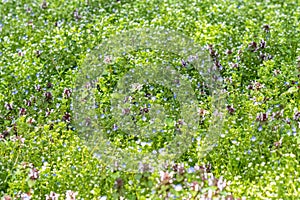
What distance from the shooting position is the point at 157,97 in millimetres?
7516

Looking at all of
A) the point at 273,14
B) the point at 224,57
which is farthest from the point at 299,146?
the point at 273,14

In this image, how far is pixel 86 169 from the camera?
6441 mm

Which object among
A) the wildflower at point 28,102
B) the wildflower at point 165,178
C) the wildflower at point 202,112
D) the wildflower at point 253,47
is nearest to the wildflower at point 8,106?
the wildflower at point 28,102

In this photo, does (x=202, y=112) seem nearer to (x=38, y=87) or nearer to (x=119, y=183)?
(x=119, y=183)

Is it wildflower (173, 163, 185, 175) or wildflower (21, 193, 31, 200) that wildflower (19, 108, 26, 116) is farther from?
wildflower (173, 163, 185, 175)

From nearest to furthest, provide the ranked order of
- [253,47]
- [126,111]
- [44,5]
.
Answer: [126,111], [253,47], [44,5]

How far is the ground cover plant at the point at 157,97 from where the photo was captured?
6141 millimetres

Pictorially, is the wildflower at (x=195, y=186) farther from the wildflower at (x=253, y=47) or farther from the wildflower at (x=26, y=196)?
the wildflower at (x=253, y=47)

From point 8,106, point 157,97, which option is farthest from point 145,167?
point 8,106

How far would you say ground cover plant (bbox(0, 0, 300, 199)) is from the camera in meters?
6.14

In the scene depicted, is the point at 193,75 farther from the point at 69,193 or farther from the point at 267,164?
the point at 69,193

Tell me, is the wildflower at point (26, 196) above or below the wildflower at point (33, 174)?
below

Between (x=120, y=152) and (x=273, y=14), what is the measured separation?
4.12 meters

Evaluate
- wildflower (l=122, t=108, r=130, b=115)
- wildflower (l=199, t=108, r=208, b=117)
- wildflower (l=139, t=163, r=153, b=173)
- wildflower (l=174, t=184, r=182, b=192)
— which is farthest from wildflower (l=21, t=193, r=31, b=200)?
wildflower (l=199, t=108, r=208, b=117)
